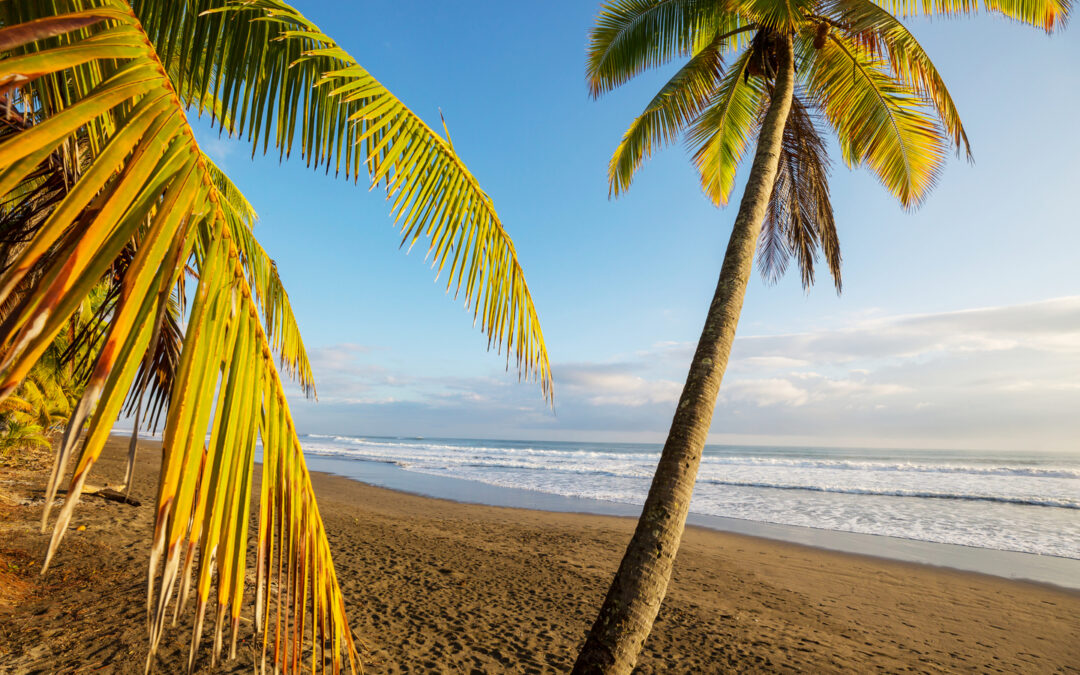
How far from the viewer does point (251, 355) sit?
1052 millimetres

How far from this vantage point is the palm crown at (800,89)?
5.16 m

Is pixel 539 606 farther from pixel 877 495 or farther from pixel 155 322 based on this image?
pixel 877 495

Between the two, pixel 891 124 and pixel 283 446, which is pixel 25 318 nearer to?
pixel 283 446

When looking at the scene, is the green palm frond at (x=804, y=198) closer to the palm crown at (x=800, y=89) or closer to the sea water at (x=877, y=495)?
the palm crown at (x=800, y=89)

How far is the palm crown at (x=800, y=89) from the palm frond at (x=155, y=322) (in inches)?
203

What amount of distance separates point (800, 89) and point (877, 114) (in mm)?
1466

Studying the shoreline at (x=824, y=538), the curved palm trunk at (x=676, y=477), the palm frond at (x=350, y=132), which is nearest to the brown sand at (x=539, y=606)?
the shoreline at (x=824, y=538)

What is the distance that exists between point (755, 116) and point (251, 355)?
855 centimetres

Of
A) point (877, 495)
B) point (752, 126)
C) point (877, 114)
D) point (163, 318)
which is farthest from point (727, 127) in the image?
point (877, 495)

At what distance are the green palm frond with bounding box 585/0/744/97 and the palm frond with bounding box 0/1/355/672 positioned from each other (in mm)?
6884

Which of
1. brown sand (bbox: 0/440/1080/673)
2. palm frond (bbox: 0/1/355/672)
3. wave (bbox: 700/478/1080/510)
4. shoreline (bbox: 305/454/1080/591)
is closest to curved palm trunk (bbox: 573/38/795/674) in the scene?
palm frond (bbox: 0/1/355/672)

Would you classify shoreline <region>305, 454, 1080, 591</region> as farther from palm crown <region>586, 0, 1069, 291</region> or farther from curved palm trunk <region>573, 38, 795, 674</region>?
curved palm trunk <region>573, 38, 795, 674</region>

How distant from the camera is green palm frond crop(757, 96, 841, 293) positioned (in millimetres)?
6824

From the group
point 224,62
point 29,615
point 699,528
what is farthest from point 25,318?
point 699,528
